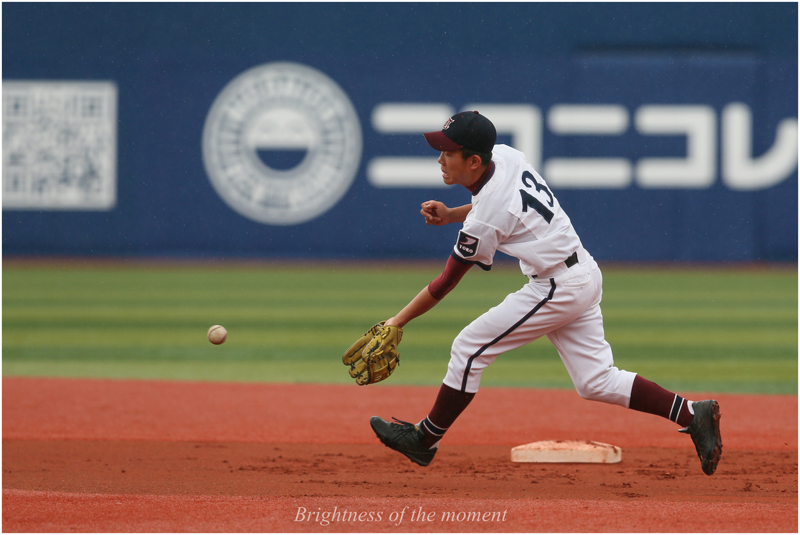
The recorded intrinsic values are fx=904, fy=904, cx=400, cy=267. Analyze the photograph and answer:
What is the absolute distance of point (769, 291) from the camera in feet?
43.9

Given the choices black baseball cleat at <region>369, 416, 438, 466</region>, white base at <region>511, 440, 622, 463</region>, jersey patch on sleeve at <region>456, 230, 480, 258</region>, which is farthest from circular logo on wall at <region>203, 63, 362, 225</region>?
jersey patch on sleeve at <region>456, 230, 480, 258</region>

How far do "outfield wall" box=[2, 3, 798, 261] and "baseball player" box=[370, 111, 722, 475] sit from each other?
12.5m

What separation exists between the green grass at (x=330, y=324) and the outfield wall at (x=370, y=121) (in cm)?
110

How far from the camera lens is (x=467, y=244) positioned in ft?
12.0

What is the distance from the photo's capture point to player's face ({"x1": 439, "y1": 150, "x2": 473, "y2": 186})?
3.73m

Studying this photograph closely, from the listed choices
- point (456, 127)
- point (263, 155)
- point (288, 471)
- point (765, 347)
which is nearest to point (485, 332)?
point (456, 127)

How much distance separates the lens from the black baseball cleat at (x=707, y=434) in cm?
379

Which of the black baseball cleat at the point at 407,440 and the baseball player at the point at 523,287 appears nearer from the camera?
the baseball player at the point at 523,287

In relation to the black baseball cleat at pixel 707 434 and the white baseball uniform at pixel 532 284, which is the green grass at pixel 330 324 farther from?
the white baseball uniform at pixel 532 284

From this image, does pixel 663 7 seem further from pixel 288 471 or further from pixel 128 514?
pixel 128 514

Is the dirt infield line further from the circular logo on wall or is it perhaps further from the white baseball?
the circular logo on wall

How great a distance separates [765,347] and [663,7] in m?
9.69

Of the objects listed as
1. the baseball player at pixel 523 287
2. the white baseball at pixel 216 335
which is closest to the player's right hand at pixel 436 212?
the baseball player at pixel 523 287

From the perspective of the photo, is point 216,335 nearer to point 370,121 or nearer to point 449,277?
point 449,277
